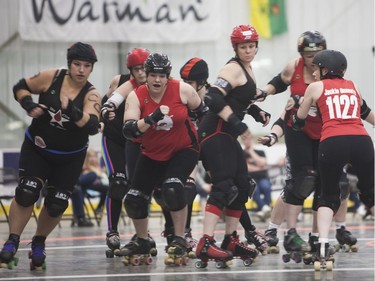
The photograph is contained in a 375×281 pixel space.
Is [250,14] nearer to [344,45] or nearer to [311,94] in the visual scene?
[344,45]

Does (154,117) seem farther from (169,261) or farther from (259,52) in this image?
(259,52)

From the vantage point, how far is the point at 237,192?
7250mm

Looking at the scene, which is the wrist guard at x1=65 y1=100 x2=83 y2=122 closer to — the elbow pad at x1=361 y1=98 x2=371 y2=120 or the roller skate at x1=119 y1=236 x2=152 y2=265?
the roller skate at x1=119 y1=236 x2=152 y2=265

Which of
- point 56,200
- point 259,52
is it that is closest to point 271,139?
point 56,200

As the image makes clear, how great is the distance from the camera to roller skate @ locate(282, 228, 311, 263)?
7289 mm

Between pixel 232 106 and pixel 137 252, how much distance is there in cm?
125

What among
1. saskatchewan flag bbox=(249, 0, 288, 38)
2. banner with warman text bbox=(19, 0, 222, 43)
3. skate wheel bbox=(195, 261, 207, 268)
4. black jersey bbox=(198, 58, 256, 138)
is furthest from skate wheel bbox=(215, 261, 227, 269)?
saskatchewan flag bbox=(249, 0, 288, 38)

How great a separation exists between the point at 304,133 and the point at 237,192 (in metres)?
0.83

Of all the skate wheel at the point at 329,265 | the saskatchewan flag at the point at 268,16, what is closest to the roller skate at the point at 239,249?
the skate wheel at the point at 329,265

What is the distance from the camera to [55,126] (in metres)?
7.20

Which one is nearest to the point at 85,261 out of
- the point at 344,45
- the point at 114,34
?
the point at 114,34

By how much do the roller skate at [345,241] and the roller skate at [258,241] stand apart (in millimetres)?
607

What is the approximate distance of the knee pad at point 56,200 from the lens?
725cm

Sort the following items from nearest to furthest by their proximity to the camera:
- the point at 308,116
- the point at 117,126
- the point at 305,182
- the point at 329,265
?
1. the point at 329,265
2. the point at 305,182
3. the point at 308,116
4. the point at 117,126
